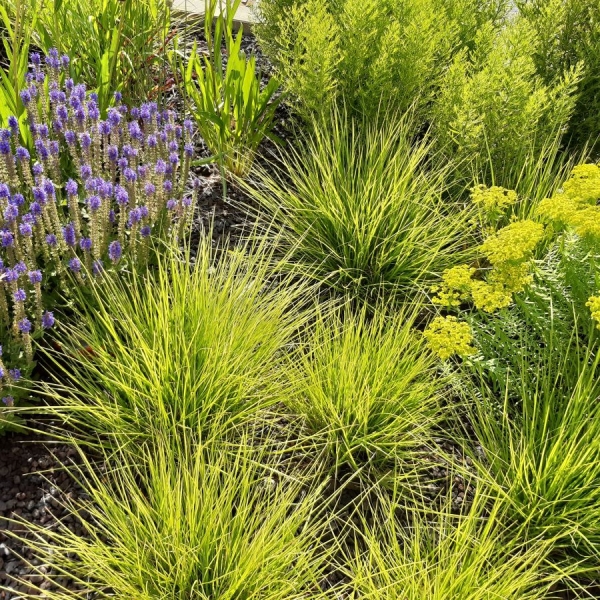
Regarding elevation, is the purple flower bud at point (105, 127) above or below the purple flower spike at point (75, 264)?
above

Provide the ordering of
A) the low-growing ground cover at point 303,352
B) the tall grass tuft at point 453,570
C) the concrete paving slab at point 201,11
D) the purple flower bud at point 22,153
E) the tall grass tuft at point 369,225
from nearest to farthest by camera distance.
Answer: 1. the tall grass tuft at point 453,570
2. the low-growing ground cover at point 303,352
3. the purple flower bud at point 22,153
4. the tall grass tuft at point 369,225
5. the concrete paving slab at point 201,11

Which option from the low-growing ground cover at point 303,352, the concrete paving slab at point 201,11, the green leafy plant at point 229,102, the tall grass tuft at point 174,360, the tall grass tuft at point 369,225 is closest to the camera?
the low-growing ground cover at point 303,352

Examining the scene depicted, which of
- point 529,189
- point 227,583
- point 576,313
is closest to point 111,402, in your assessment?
point 227,583

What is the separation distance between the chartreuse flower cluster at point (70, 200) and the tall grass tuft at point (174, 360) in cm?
16

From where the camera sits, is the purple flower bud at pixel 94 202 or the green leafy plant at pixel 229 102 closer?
Answer: the purple flower bud at pixel 94 202

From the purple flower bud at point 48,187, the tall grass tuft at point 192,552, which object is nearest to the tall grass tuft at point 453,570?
the tall grass tuft at point 192,552

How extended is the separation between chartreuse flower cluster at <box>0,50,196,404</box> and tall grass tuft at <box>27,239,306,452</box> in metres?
0.16

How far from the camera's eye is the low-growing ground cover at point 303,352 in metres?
1.95

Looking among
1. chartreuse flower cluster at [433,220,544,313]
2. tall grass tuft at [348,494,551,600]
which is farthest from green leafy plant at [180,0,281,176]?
tall grass tuft at [348,494,551,600]

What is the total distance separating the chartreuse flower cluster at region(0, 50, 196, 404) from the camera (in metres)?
2.26

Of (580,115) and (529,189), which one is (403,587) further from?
(580,115)

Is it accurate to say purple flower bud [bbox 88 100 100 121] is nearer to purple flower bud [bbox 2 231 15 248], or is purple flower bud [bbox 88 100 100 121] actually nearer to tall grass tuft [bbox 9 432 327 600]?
purple flower bud [bbox 2 231 15 248]

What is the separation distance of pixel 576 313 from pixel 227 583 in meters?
1.69

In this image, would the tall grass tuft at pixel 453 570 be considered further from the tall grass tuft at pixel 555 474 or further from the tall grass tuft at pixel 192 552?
the tall grass tuft at pixel 192 552
